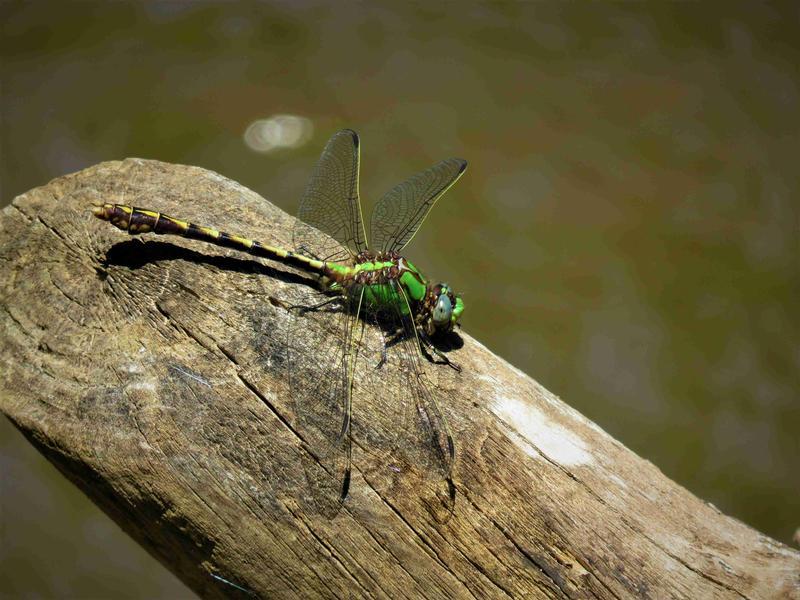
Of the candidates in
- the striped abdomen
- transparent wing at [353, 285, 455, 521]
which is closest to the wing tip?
the striped abdomen

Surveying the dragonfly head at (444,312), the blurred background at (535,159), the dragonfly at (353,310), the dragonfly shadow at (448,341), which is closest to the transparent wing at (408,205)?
the dragonfly at (353,310)

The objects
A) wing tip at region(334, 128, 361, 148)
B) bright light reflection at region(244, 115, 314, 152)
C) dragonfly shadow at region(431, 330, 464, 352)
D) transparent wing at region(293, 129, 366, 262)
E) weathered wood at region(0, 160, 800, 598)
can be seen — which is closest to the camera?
weathered wood at region(0, 160, 800, 598)

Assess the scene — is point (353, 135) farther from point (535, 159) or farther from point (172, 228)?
point (535, 159)

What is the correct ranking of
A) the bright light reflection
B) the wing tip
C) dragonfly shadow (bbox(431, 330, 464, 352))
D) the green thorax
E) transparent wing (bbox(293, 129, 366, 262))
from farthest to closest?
the bright light reflection, the wing tip, transparent wing (bbox(293, 129, 366, 262)), the green thorax, dragonfly shadow (bbox(431, 330, 464, 352))

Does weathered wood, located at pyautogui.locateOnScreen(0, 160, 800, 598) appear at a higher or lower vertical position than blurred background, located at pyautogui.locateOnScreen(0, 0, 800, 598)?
lower

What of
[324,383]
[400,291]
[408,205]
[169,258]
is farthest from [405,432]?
[408,205]

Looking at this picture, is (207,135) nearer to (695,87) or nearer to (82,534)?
(82,534)

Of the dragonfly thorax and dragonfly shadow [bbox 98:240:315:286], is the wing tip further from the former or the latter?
dragonfly shadow [bbox 98:240:315:286]
